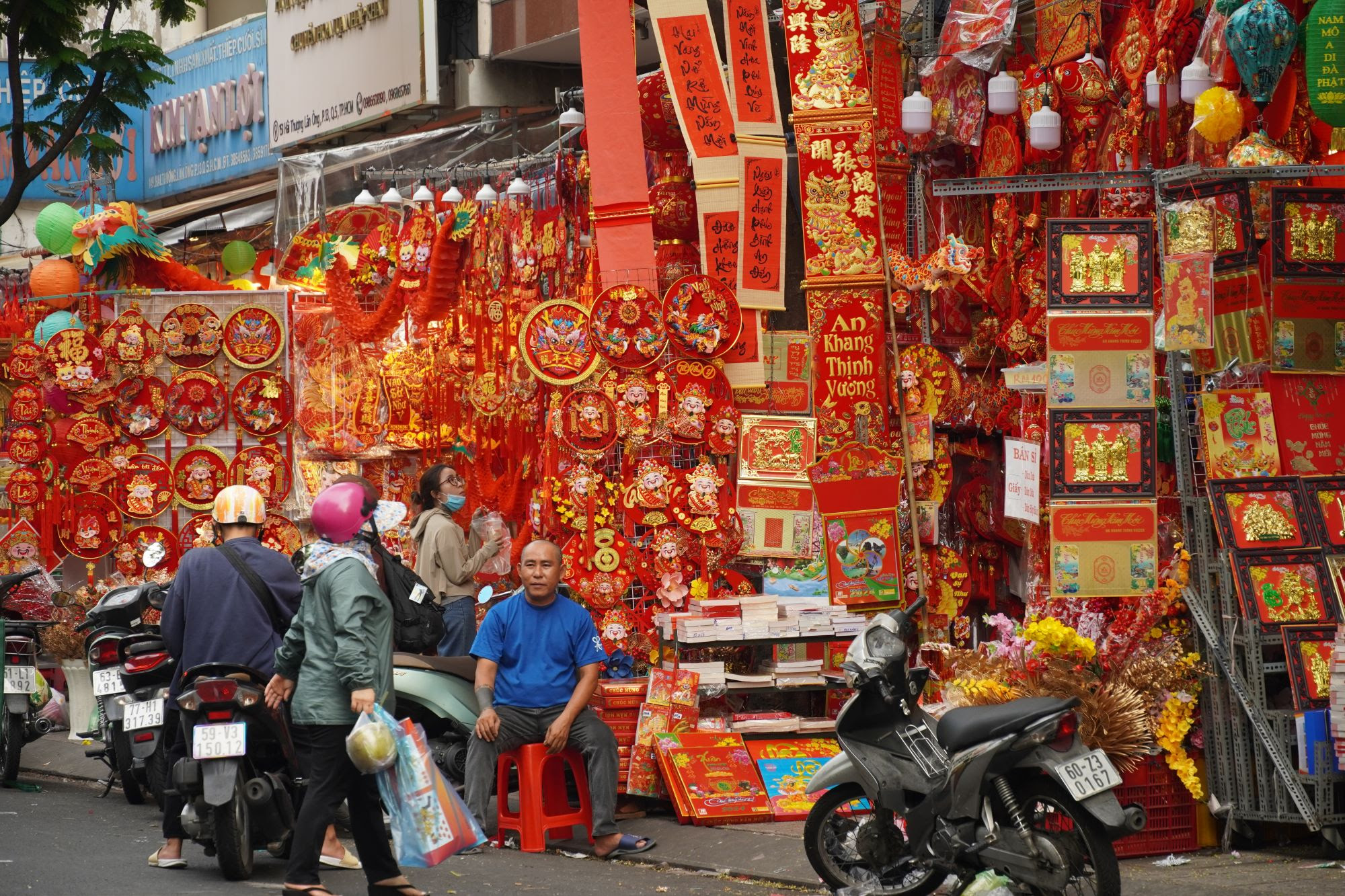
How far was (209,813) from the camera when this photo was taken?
6.76 metres

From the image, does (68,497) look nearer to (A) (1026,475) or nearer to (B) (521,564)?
(B) (521,564)

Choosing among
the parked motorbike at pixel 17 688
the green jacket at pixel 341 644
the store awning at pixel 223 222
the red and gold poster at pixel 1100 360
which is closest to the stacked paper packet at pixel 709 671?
the red and gold poster at pixel 1100 360

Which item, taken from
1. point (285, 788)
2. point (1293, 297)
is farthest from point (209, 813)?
point (1293, 297)

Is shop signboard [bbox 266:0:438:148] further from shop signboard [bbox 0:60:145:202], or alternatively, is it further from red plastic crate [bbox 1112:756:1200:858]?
red plastic crate [bbox 1112:756:1200:858]

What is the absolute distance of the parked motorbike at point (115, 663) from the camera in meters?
8.35

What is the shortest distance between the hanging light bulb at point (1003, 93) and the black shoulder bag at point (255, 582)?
440 centimetres

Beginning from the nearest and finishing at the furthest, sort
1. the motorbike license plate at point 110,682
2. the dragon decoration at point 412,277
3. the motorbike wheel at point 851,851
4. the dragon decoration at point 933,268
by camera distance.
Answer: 1. the motorbike wheel at point 851,851
2. the motorbike license plate at point 110,682
3. the dragon decoration at point 933,268
4. the dragon decoration at point 412,277

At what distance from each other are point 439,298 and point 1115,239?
5.48 m

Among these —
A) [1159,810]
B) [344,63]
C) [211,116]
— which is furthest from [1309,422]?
[211,116]

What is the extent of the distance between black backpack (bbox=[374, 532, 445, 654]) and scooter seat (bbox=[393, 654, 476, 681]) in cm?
8

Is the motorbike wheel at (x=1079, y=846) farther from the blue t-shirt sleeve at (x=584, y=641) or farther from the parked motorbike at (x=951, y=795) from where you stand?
the blue t-shirt sleeve at (x=584, y=641)

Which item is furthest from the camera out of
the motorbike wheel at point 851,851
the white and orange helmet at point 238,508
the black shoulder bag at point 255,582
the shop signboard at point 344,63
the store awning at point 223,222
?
the store awning at point 223,222

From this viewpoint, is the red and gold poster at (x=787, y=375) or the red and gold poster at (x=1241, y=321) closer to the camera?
the red and gold poster at (x=1241, y=321)

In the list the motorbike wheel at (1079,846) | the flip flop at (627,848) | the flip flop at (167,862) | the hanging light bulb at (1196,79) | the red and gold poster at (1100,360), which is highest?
the hanging light bulb at (1196,79)
